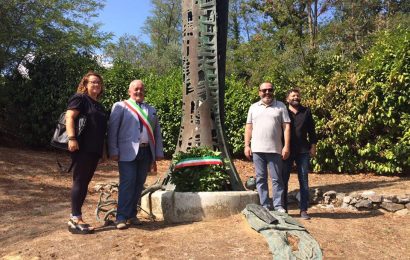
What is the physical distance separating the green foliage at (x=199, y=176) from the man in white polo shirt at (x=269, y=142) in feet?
1.66

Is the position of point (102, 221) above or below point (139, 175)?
below

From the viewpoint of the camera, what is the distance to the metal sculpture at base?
589 centimetres

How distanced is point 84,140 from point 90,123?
0.61ft

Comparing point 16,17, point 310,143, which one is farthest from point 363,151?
point 16,17

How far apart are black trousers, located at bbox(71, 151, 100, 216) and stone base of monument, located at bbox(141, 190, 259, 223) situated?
1024mm

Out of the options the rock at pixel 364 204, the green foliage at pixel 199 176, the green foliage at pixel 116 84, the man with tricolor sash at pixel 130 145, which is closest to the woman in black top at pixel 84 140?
the man with tricolor sash at pixel 130 145

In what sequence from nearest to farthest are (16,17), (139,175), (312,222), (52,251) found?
(52,251)
(139,175)
(312,222)
(16,17)

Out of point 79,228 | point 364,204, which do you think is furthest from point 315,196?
point 79,228

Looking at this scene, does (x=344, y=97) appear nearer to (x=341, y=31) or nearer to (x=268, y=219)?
(x=268, y=219)

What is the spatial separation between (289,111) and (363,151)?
4466mm

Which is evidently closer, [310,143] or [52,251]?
[52,251]

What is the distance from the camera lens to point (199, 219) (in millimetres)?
5082

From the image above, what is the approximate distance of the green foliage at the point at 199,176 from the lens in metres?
5.36

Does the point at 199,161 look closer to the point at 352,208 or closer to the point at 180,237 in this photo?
the point at 180,237
